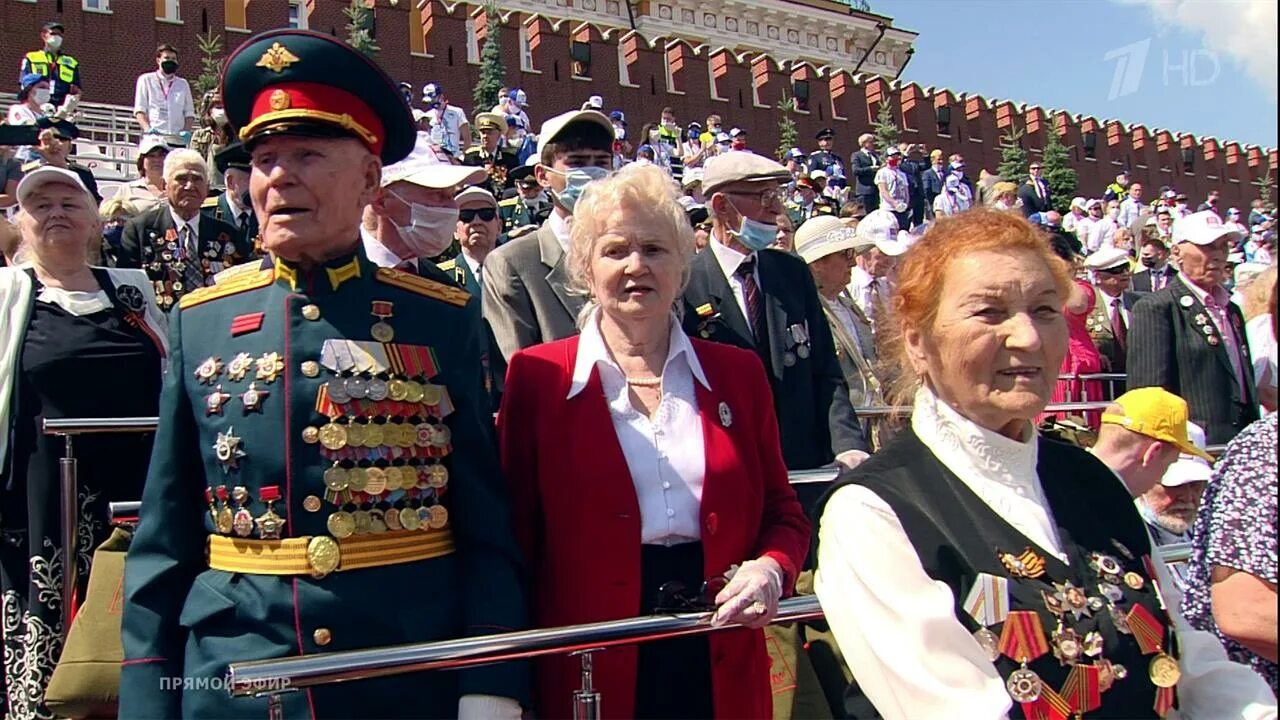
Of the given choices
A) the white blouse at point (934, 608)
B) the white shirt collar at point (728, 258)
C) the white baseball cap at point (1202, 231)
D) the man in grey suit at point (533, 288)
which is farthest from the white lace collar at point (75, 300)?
the white baseball cap at point (1202, 231)

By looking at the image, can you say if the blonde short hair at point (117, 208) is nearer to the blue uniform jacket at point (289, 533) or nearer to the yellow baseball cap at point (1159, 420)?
the blue uniform jacket at point (289, 533)

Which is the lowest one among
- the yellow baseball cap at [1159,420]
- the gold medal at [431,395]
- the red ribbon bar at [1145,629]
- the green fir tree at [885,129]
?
the red ribbon bar at [1145,629]

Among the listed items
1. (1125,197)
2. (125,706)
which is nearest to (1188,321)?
(125,706)

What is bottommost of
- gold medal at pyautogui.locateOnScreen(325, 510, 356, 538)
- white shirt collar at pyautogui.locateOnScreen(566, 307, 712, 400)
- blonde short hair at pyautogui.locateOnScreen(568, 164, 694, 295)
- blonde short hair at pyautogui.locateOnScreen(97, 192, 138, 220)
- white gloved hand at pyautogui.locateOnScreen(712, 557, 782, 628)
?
white gloved hand at pyautogui.locateOnScreen(712, 557, 782, 628)

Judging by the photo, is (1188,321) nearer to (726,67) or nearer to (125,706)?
(125,706)

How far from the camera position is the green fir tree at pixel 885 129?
1458 inches

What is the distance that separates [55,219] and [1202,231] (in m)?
6.63

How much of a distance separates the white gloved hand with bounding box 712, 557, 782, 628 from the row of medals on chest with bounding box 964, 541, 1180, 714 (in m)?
0.65

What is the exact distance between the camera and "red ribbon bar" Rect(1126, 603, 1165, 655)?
2258 millimetres

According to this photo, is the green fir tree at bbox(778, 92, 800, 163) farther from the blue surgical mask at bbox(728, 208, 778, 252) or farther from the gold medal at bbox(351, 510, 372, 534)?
the gold medal at bbox(351, 510, 372, 534)

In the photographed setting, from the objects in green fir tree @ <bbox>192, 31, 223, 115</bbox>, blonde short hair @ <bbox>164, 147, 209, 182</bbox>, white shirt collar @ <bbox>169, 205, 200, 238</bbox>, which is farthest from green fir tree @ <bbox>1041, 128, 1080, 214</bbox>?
white shirt collar @ <bbox>169, 205, 200, 238</bbox>

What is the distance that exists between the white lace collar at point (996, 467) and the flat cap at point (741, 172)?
2850 millimetres

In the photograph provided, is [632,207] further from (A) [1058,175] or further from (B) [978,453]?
(A) [1058,175]

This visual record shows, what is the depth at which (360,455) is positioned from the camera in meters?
2.55
